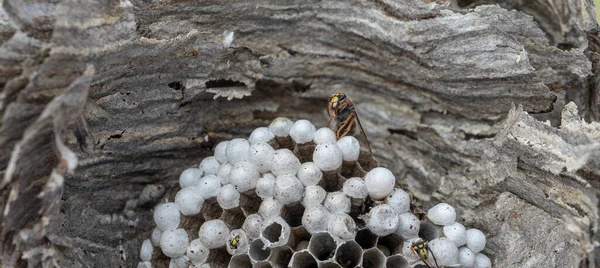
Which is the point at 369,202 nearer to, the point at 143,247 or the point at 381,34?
the point at 381,34

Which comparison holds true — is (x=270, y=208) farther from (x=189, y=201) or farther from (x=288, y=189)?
(x=189, y=201)

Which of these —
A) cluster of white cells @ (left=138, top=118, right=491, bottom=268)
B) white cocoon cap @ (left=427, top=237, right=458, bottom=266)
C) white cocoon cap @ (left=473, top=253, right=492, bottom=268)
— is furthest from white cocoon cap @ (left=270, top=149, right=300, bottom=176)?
white cocoon cap @ (left=473, top=253, right=492, bottom=268)

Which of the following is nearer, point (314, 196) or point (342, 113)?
point (314, 196)

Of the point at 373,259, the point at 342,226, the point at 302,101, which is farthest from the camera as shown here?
the point at 302,101

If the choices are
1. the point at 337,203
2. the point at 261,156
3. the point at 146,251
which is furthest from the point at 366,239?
the point at 146,251

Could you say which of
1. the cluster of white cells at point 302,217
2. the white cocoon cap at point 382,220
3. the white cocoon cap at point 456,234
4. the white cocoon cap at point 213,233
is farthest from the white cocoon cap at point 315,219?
the white cocoon cap at point 456,234

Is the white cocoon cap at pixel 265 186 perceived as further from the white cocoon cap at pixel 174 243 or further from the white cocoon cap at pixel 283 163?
the white cocoon cap at pixel 174 243

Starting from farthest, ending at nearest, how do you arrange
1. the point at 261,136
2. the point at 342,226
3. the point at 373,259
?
the point at 261,136 → the point at 373,259 → the point at 342,226

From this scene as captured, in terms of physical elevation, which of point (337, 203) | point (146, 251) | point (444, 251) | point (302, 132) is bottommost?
point (146, 251)

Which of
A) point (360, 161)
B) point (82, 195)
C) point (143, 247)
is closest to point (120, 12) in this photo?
point (82, 195)
